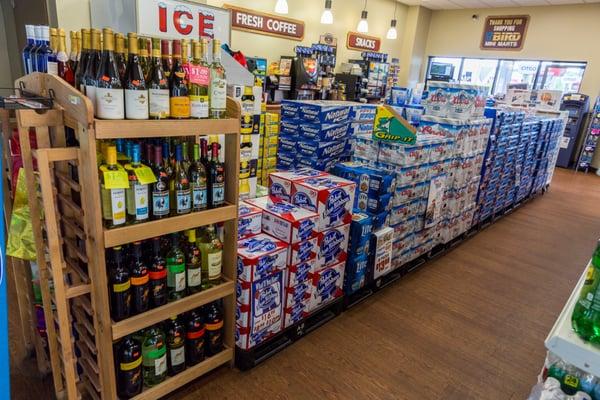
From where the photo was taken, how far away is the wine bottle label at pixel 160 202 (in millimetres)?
1604

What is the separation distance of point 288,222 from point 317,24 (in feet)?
22.8

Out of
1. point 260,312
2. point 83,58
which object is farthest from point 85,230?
point 260,312

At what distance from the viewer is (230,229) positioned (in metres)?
1.94

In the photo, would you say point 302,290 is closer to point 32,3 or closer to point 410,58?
point 32,3

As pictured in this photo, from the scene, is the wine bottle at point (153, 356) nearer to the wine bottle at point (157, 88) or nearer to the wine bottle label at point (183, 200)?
the wine bottle label at point (183, 200)

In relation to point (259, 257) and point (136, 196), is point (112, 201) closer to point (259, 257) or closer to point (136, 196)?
point (136, 196)

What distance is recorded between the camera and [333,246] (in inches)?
98.3

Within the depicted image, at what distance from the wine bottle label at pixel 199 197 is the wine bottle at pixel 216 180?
5 cm

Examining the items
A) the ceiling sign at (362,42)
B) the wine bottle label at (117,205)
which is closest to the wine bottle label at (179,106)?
the wine bottle label at (117,205)

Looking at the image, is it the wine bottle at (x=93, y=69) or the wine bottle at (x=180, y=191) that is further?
the wine bottle at (x=180, y=191)

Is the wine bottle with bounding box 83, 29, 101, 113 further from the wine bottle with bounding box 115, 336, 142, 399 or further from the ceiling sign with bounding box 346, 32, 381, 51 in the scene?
the ceiling sign with bounding box 346, 32, 381, 51

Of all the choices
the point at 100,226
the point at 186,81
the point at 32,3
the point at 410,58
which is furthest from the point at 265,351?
the point at 410,58

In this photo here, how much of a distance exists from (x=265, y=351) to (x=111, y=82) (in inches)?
64.0

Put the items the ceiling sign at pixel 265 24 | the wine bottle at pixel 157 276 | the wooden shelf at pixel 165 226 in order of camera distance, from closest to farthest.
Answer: the wooden shelf at pixel 165 226 → the wine bottle at pixel 157 276 → the ceiling sign at pixel 265 24
